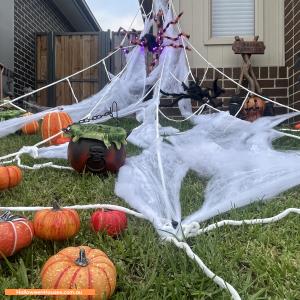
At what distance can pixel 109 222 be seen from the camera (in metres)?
2.07

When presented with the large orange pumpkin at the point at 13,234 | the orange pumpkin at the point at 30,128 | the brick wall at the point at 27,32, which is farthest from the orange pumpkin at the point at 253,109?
the brick wall at the point at 27,32

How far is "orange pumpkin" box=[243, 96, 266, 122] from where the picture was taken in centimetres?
587

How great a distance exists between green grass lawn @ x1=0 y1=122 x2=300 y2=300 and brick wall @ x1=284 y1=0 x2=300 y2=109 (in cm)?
437

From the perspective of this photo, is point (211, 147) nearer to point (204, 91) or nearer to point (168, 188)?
point (168, 188)

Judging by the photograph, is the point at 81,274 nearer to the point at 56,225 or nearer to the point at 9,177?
the point at 56,225

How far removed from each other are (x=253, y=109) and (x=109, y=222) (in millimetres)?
4165

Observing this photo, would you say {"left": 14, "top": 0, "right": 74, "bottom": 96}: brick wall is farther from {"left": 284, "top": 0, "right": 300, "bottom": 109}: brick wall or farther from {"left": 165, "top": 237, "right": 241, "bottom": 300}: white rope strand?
{"left": 165, "top": 237, "right": 241, "bottom": 300}: white rope strand

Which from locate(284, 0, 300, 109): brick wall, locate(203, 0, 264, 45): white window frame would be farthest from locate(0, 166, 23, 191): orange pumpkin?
locate(203, 0, 264, 45): white window frame

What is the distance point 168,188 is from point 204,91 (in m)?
3.26

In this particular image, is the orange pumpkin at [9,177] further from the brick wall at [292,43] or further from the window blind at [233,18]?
the window blind at [233,18]

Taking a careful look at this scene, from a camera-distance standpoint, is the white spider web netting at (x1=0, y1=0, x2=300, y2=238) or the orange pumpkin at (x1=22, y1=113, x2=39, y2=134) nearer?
the white spider web netting at (x1=0, y1=0, x2=300, y2=238)

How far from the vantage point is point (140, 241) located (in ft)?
6.61

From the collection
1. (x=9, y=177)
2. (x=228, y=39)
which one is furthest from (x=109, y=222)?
(x=228, y=39)

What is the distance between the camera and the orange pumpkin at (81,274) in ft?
5.00
